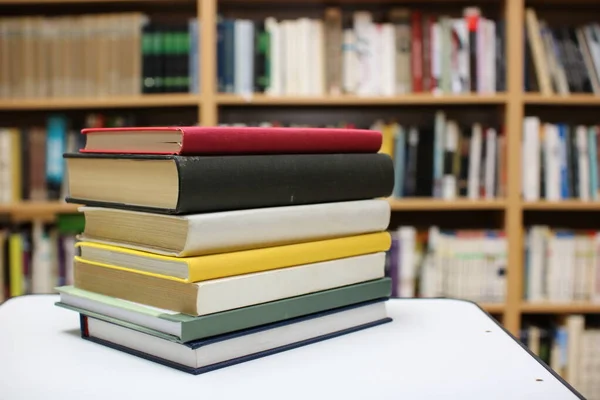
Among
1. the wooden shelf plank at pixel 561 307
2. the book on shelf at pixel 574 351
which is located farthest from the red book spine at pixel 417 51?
the book on shelf at pixel 574 351

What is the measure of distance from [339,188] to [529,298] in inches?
66.2

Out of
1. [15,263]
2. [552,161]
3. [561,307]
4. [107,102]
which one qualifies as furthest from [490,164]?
[15,263]

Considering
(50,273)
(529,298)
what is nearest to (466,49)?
(529,298)

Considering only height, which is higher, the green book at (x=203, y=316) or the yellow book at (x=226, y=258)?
the yellow book at (x=226, y=258)

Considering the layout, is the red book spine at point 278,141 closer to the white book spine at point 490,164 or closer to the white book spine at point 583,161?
the white book spine at point 490,164

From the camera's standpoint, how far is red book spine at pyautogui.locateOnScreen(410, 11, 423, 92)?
7.20 ft

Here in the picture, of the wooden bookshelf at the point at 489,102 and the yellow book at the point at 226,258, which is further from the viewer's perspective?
the wooden bookshelf at the point at 489,102

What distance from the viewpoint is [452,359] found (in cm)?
70

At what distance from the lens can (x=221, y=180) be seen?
652 mm

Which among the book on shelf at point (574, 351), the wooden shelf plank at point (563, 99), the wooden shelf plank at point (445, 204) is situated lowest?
the book on shelf at point (574, 351)

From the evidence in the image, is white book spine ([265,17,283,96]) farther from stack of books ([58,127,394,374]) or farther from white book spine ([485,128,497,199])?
stack of books ([58,127,394,374])

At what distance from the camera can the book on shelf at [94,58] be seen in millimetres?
2178

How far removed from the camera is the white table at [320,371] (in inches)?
23.4

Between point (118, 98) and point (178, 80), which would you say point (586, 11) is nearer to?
point (178, 80)
